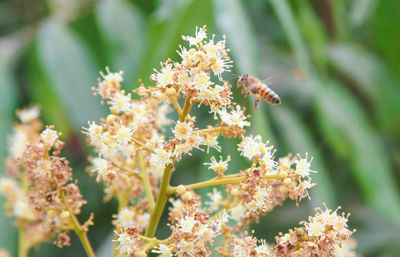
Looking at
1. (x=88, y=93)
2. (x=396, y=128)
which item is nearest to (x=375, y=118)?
(x=396, y=128)

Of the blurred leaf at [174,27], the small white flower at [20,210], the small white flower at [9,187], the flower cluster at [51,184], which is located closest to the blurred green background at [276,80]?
the blurred leaf at [174,27]

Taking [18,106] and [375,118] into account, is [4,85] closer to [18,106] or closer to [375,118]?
[18,106]

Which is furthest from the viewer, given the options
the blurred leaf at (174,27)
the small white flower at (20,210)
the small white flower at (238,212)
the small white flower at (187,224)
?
the blurred leaf at (174,27)

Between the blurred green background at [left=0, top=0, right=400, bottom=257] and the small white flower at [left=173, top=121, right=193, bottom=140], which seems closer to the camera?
the small white flower at [left=173, top=121, right=193, bottom=140]

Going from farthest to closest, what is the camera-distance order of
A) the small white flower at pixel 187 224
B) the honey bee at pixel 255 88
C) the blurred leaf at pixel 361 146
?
the blurred leaf at pixel 361 146
the honey bee at pixel 255 88
the small white flower at pixel 187 224

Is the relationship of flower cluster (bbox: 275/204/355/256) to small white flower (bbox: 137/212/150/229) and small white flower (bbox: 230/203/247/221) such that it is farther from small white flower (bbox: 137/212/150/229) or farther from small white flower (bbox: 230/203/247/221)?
small white flower (bbox: 137/212/150/229)

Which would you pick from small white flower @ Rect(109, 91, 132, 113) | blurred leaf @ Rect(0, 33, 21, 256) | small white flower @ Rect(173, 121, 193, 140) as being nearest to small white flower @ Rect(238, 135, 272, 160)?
small white flower @ Rect(173, 121, 193, 140)

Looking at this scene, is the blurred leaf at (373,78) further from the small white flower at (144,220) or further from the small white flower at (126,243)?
the small white flower at (126,243)
